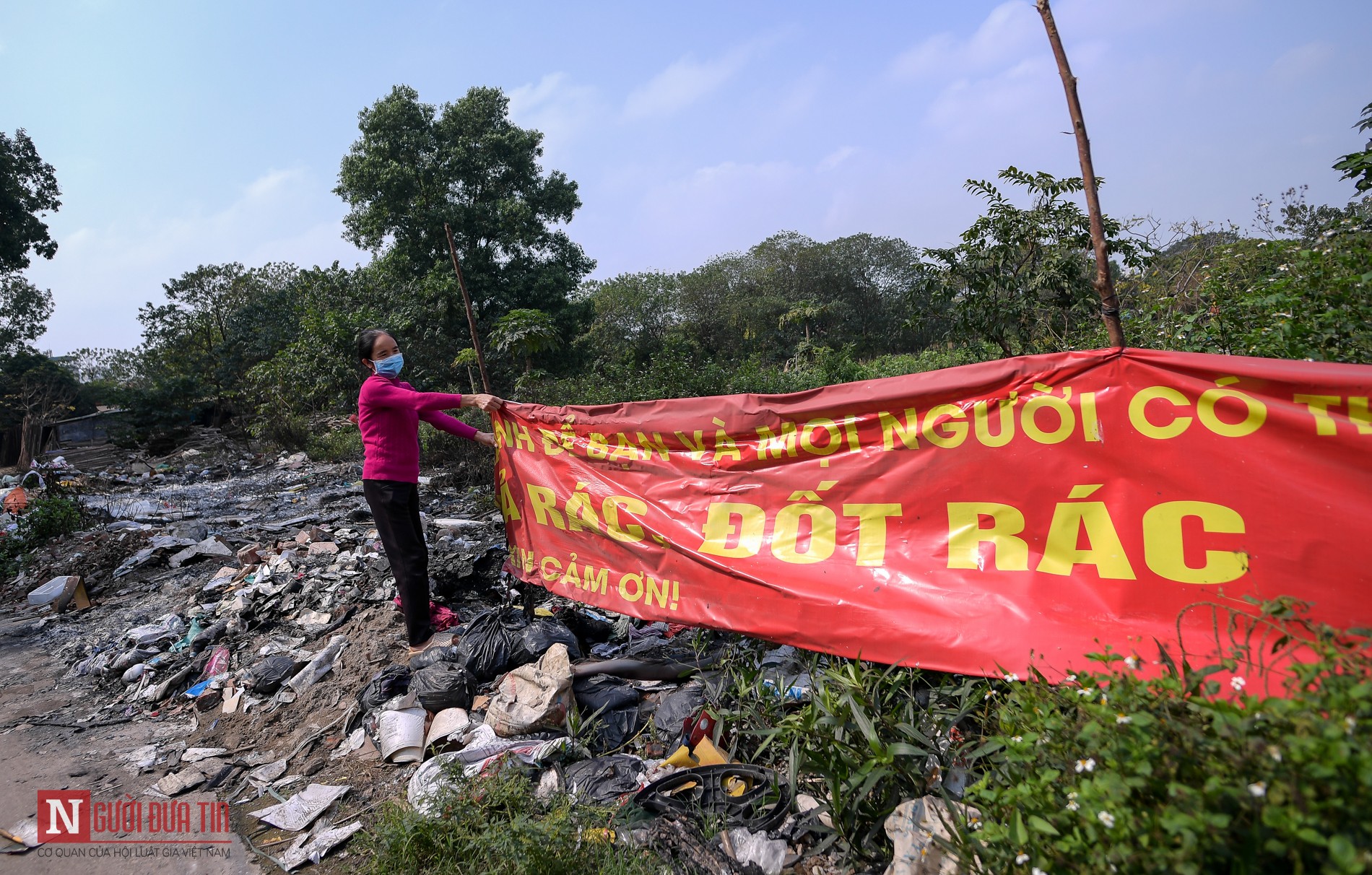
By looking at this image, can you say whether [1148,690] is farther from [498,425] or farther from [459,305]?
[459,305]

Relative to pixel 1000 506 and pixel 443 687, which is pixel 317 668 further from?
pixel 1000 506

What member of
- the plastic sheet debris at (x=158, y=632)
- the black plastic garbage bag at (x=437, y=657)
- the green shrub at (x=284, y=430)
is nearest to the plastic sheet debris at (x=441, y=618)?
the black plastic garbage bag at (x=437, y=657)

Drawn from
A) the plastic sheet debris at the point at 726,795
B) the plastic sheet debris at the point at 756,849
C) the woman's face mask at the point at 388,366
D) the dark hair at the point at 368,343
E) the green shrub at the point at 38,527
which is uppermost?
the dark hair at the point at 368,343

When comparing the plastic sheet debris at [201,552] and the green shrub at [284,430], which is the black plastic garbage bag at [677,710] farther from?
the green shrub at [284,430]

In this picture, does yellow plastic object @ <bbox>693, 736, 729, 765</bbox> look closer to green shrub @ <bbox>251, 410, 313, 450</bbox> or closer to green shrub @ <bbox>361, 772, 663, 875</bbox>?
green shrub @ <bbox>361, 772, 663, 875</bbox>

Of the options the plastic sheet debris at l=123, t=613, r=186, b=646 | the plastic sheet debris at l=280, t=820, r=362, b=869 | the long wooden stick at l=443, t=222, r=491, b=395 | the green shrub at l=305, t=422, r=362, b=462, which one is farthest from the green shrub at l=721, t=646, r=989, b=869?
the green shrub at l=305, t=422, r=362, b=462

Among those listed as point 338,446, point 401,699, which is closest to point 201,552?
point 401,699

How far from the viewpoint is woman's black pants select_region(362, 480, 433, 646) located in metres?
3.69

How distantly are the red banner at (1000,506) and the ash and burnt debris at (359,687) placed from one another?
0.44 meters

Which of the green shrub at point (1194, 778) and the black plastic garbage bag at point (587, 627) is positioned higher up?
the green shrub at point (1194, 778)

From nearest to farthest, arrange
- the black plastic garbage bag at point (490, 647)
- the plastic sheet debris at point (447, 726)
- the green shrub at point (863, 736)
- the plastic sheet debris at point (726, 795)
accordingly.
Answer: the green shrub at point (863, 736), the plastic sheet debris at point (726, 795), the plastic sheet debris at point (447, 726), the black plastic garbage bag at point (490, 647)

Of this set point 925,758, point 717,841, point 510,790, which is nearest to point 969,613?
point 925,758

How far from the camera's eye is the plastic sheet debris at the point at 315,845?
98.5 inches

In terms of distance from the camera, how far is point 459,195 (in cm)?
2195
